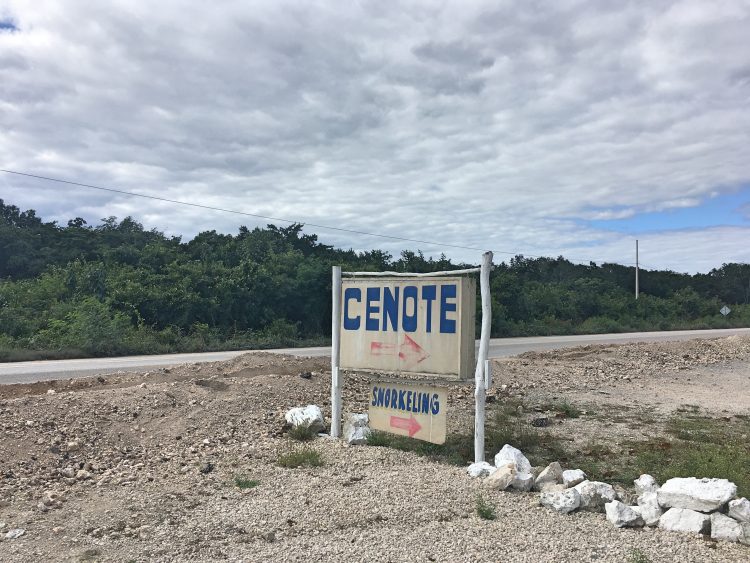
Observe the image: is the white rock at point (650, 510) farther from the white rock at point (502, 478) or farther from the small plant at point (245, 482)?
the small plant at point (245, 482)

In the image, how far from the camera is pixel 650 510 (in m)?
4.32

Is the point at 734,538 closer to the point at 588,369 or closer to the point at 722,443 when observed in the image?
the point at 722,443

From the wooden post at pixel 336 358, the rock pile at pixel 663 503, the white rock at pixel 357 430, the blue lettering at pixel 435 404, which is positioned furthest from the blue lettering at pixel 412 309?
the rock pile at pixel 663 503

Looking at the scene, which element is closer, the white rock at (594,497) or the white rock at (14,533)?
the white rock at (14,533)

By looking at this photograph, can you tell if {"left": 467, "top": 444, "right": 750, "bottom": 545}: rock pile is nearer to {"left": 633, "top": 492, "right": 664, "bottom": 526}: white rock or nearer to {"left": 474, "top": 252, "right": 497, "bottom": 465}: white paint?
{"left": 633, "top": 492, "right": 664, "bottom": 526}: white rock

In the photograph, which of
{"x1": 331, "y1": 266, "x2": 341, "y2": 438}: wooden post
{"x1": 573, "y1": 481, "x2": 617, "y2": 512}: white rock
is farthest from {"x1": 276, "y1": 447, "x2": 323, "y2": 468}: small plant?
{"x1": 573, "y1": 481, "x2": 617, "y2": 512}: white rock

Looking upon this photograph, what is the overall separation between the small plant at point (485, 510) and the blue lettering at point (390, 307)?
7.53 feet

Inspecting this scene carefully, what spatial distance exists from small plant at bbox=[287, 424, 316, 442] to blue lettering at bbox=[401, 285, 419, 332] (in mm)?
1598

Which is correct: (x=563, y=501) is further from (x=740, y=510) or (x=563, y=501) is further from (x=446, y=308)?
(x=446, y=308)

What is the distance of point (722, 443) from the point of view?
689cm

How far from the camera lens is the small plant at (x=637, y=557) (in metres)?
3.60

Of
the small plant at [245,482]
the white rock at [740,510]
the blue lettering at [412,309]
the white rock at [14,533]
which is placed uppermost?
the blue lettering at [412,309]

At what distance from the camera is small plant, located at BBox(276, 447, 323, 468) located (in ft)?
18.5

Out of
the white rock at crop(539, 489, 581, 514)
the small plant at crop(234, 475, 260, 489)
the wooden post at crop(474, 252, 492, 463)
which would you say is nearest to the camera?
the white rock at crop(539, 489, 581, 514)
